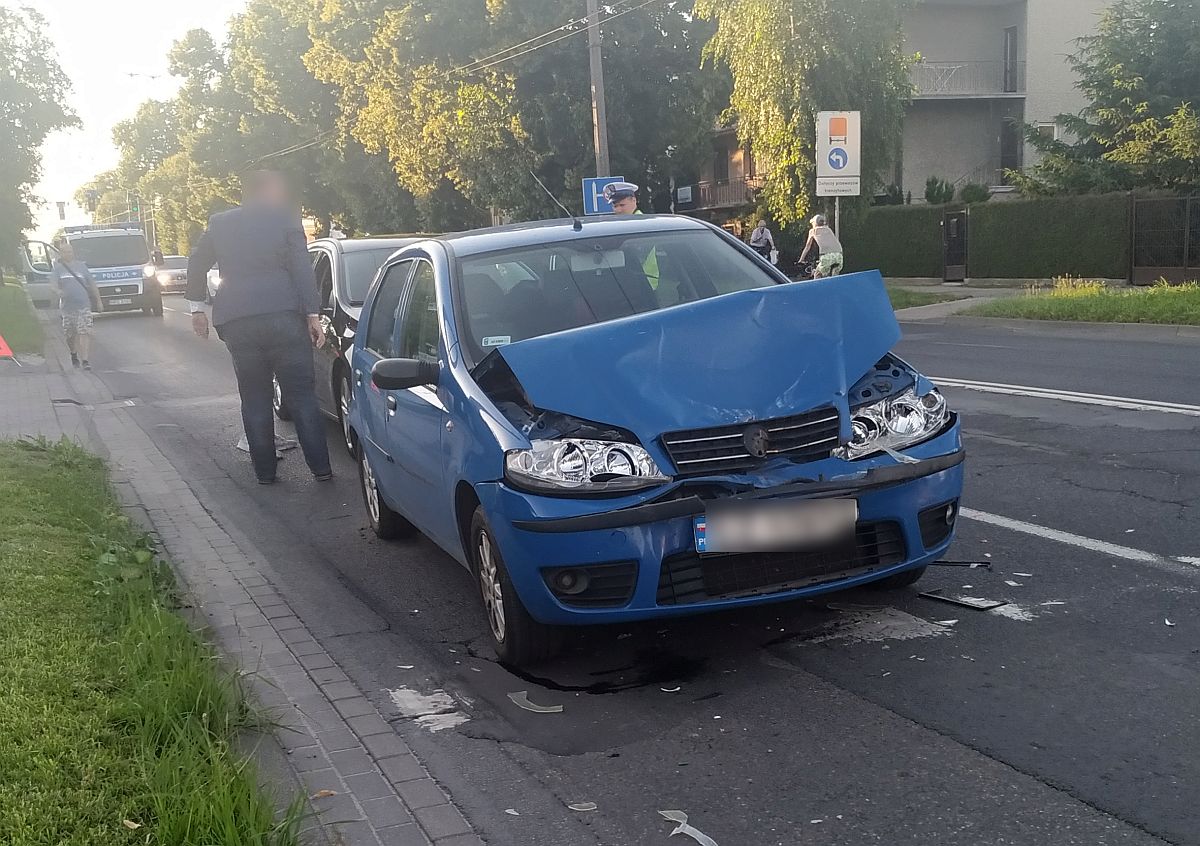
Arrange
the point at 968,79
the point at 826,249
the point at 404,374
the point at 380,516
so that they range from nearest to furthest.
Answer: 1. the point at 404,374
2. the point at 380,516
3. the point at 826,249
4. the point at 968,79

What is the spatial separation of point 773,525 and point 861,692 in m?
0.65

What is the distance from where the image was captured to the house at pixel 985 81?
42.9 metres

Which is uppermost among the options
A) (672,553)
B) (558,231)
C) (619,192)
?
(619,192)

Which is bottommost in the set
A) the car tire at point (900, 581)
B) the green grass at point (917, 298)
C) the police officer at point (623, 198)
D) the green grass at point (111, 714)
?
the green grass at point (917, 298)

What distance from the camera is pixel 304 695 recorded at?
485cm

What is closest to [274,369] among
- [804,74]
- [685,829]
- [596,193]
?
[685,829]

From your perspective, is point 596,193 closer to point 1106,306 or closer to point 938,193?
point 1106,306

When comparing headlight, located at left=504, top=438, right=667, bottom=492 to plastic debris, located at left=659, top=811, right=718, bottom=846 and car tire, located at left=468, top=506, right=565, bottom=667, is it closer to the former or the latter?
car tire, located at left=468, top=506, right=565, bottom=667

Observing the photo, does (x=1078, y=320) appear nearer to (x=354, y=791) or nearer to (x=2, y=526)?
(x=2, y=526)

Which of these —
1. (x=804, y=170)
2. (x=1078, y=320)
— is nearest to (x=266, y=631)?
(x=1078, y=320)

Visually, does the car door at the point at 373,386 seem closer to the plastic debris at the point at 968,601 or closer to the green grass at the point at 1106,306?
the plastic debris at the point at 968,601

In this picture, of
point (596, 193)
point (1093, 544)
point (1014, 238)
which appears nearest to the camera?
point (1093, 544)

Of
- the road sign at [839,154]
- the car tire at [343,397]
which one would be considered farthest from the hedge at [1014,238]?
the car tire at [343,397]

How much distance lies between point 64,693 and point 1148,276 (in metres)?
25.6
